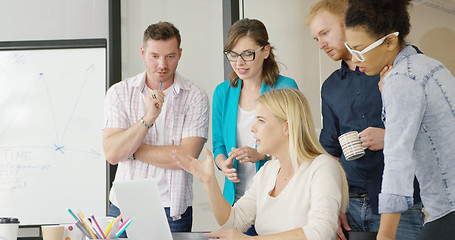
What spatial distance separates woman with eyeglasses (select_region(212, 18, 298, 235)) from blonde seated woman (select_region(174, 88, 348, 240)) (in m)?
0.30

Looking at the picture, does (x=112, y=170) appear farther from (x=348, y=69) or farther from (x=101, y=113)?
(x=348, y=69)

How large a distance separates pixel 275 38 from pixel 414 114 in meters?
1.64

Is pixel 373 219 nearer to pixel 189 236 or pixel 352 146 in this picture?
pixel 352 146

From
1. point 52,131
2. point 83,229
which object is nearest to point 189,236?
point 83,229

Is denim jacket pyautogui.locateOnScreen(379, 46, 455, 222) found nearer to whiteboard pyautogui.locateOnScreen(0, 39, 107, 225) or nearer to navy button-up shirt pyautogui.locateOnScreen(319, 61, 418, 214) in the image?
navy button-up shirt pyautogui.locateOnScreen(319, 61, 418, 214)

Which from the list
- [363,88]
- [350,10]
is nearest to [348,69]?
[363,88]

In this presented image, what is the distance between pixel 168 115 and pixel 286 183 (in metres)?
0.83

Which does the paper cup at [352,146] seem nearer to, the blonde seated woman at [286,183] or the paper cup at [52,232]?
the blonde seated woman at [286,183]

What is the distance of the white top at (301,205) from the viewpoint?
1628mm

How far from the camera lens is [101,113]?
3199 millimetres

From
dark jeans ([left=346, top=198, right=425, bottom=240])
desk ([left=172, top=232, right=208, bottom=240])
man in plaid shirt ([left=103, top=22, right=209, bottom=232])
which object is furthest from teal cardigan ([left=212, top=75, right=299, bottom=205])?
desk ([left=172, top=232, right=208, bottom=240])

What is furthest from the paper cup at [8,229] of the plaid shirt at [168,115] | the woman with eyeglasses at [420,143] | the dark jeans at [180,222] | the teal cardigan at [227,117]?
the woman with eyeglasses at [420,143]

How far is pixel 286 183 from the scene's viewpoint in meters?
1.86

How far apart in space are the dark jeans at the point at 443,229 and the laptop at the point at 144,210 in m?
0.70
